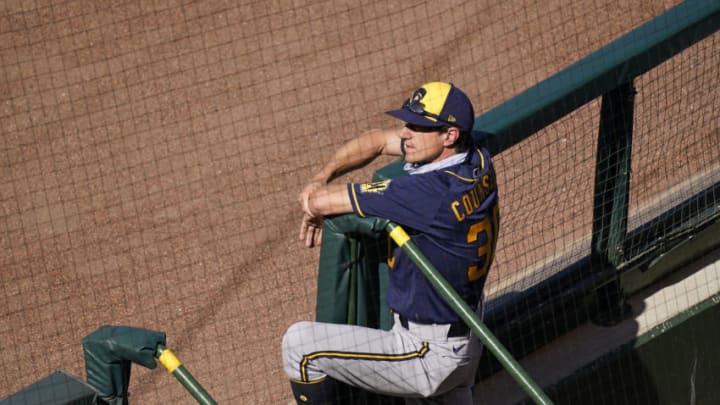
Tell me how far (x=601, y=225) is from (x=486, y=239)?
0.91m

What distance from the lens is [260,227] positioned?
614 cm

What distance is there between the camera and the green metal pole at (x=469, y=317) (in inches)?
129

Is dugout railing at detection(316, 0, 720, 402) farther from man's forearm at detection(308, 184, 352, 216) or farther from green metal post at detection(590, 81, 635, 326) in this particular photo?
man's forearm at detection(308, 184, 352, 216)

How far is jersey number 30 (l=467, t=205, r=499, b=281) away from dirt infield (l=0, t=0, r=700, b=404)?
121 cm

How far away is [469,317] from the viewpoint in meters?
3.35

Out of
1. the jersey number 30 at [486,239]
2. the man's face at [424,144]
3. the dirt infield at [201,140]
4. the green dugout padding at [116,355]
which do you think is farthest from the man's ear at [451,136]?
the dirt infield at [201,140]

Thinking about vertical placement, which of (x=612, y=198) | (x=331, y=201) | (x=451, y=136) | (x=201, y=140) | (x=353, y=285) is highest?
(x=451, y=136)

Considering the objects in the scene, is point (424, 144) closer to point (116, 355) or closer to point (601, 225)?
point (601, 225)

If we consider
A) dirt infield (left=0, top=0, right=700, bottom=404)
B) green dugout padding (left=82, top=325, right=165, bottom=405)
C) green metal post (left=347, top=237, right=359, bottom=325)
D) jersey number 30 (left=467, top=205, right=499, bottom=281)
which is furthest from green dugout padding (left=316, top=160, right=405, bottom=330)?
dirt infield (left=0, top=0, right=700, bottom=404)

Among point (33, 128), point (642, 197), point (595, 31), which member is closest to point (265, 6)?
point (33, 128)

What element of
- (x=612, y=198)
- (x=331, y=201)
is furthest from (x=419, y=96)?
(x=612, y=198)

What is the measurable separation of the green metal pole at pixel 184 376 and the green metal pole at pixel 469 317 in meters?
0.76

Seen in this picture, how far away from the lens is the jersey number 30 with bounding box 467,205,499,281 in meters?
3.76

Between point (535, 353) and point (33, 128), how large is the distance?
12.4 ft
